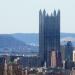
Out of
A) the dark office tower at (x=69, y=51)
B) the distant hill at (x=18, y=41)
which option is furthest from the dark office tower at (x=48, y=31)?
the distant hill at (x=18, y=41)

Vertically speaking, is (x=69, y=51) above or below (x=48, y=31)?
below

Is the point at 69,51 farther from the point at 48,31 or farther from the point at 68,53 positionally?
the point at 48,31

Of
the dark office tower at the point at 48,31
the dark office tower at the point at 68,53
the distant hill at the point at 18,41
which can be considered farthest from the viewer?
the dark office tower at the point at 48,31

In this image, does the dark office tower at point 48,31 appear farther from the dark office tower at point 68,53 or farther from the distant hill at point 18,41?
the distant hill at point 18,41

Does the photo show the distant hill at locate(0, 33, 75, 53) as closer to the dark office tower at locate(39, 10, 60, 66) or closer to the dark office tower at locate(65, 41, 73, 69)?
the dark office tower at locate(65, 41, 73, 69)

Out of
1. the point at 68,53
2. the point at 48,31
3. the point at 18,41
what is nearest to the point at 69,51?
the point at 68,53

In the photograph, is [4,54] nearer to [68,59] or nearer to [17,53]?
[17,53]

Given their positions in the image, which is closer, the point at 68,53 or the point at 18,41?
the point at 18,41

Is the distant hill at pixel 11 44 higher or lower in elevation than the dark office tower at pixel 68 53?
higher

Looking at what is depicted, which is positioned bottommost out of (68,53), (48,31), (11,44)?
(68,53)

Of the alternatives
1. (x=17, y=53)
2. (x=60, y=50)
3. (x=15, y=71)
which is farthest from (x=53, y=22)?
(x=15, y=71)

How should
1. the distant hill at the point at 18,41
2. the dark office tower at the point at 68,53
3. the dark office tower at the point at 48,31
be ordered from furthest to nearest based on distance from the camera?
the dark office tower at the point at 48,31 < the dark office tower at the point at 68,53 < the distant hill at the point at 18,41

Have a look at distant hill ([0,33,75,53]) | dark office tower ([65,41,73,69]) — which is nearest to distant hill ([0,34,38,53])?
distant hill ([0,33,75,53])
